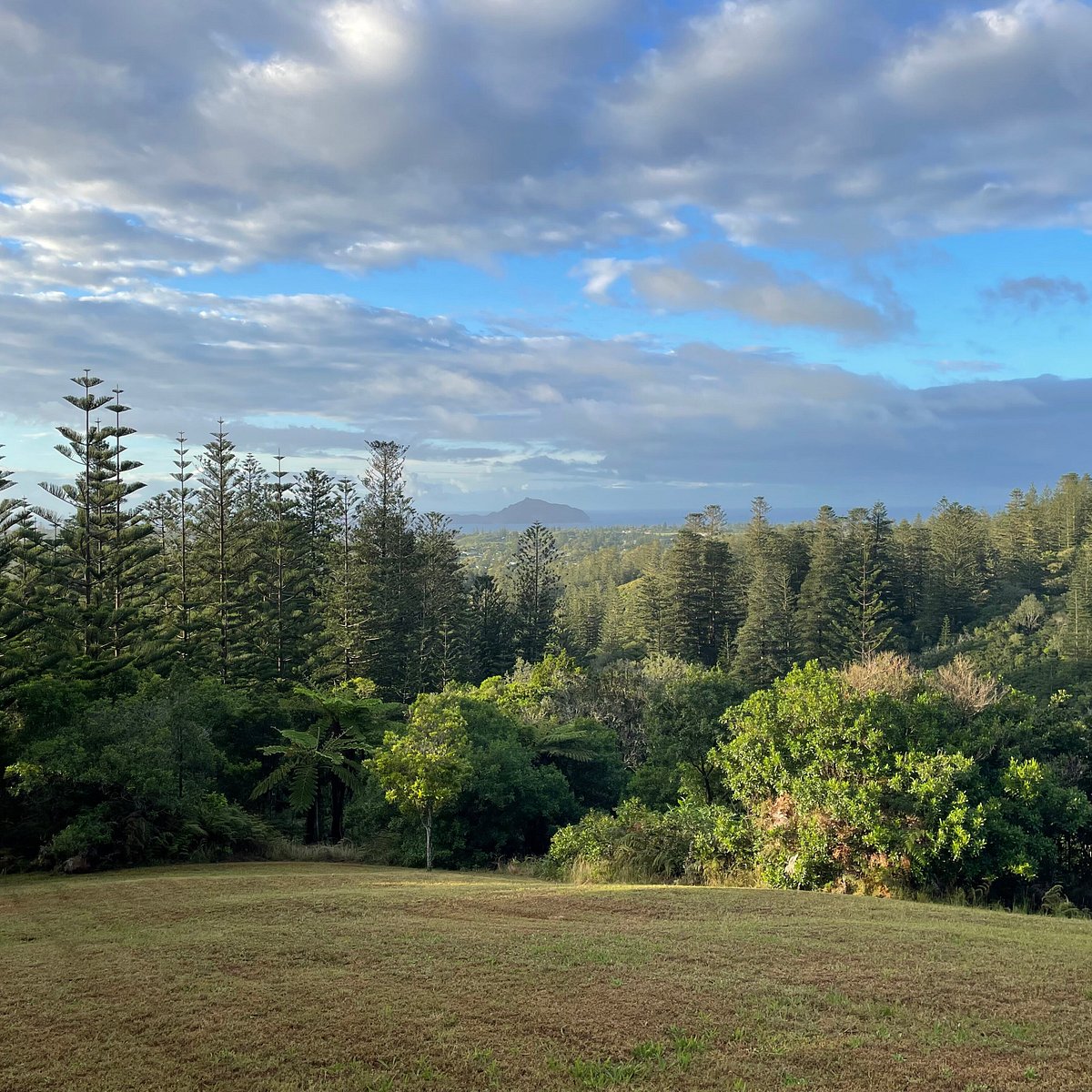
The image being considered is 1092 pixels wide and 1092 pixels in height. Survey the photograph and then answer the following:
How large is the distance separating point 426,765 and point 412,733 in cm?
123

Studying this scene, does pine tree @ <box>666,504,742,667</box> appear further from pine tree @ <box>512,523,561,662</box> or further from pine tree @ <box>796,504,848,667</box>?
pine tree @ <box>512,523,561,662</box>

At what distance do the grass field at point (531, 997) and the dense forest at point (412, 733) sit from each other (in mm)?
3888

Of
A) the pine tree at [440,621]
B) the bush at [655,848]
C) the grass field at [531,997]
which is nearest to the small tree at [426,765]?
the bush at [655,848]

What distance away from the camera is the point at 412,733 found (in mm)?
16625

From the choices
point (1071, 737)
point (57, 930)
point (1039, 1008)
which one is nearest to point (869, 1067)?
point (1039, 1008)

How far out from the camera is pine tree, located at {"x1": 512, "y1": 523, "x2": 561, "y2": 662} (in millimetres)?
49062

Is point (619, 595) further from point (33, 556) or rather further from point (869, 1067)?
point (869, 1067)

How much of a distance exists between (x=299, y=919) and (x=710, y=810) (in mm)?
8093

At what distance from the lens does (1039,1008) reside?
19.4 feet

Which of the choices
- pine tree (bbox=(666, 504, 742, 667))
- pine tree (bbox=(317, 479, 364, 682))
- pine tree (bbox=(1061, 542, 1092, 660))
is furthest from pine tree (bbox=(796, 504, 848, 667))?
pine tree (bbox=(317, 479, 364, 682))

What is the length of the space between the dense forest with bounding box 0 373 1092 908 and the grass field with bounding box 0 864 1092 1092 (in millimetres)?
3888

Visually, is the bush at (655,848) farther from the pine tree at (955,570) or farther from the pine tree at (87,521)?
the pine tree at (955,570)

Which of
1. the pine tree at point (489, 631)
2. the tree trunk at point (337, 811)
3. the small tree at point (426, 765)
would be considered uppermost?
the pine tree at point (489, 631)

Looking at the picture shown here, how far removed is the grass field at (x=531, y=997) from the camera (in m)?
4.86
